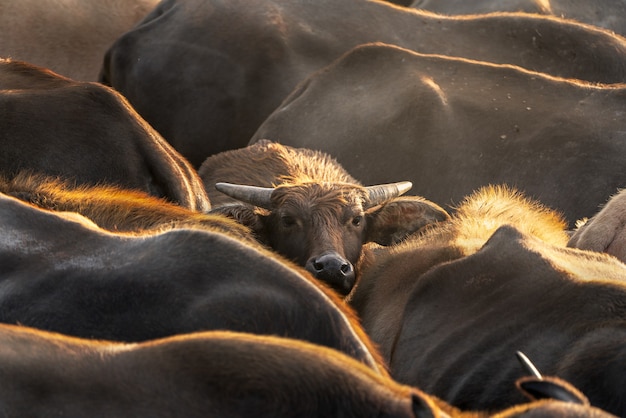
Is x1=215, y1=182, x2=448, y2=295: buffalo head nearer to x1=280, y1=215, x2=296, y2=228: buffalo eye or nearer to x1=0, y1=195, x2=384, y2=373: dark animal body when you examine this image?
x1=280, y1=215, x2=296, y2=228: buffalo eye

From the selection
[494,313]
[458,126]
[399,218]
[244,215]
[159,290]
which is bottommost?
[244,215]

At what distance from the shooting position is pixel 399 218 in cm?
764

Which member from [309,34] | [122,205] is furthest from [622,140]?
[122,205]

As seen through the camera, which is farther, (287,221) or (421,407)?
(287,221)

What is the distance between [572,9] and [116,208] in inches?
269

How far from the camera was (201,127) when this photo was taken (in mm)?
10305

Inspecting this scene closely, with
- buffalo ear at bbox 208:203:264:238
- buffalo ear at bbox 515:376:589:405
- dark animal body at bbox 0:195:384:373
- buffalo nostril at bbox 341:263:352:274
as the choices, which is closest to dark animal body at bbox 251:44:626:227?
buffalo ear at bbox 208:203:264:238

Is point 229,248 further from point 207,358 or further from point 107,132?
point 107,132

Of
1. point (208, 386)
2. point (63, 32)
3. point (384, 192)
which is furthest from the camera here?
point (63, 32)

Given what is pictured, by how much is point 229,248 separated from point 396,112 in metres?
4.66

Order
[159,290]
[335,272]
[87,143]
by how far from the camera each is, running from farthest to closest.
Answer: [87,143] < [335,272] < [159,290]

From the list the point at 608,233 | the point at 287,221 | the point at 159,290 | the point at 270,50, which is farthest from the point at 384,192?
the point at 159,290

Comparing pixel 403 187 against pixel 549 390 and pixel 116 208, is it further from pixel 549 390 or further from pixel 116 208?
pixel 549 390

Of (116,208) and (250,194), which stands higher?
(116,208)
